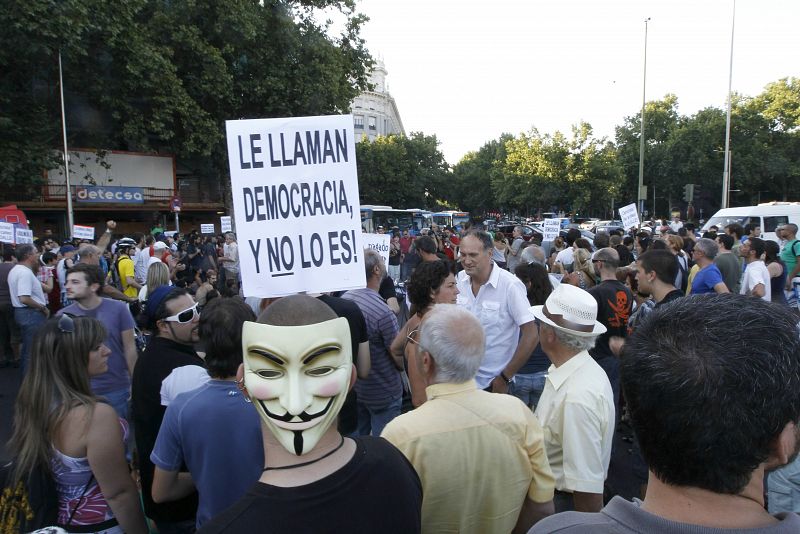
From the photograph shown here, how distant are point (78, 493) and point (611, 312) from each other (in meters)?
4.04

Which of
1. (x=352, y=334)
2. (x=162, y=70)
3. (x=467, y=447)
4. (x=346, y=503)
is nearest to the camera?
(x=346, y=503)

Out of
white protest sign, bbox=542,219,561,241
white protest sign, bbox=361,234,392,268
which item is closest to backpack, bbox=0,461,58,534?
white protest sign, bbox=361,234,392,268

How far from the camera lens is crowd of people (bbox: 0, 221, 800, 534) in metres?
1.00

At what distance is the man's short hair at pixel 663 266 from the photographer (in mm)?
4102

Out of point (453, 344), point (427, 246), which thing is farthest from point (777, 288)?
point (453, 344)

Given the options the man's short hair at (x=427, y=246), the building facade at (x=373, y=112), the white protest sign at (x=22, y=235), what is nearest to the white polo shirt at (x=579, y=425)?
the man's short hair at (x=427, y=246)

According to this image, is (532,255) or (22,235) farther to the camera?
(22,235)

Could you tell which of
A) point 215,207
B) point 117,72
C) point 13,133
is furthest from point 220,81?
point 215,207

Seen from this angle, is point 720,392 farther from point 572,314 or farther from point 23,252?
point 23,252

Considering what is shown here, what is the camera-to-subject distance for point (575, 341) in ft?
8.59

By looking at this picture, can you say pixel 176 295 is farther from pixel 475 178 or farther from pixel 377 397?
pixel 475 178

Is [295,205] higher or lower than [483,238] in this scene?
higher

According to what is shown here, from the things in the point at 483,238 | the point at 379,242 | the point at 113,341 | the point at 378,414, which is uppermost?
the point at 483,238

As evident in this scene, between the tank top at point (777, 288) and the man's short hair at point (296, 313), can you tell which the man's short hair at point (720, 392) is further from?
the tank top at point (777, 288)
